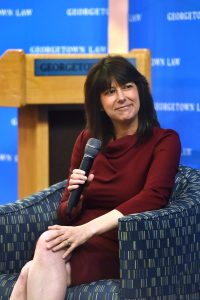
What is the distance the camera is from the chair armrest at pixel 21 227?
2432mm

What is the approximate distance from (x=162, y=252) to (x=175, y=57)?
7.13ft

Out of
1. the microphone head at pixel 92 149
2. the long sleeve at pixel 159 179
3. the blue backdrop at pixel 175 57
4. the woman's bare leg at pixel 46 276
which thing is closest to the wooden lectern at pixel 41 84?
the blue backdrop at pixel 175 57

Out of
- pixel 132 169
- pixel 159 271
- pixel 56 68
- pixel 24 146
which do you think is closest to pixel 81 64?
pixel 56 68

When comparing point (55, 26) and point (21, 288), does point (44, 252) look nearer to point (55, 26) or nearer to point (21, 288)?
point (21, 288)

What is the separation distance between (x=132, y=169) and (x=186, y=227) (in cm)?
26

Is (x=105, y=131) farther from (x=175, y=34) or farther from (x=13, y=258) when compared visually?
(x=175, y=34)

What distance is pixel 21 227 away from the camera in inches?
97.1

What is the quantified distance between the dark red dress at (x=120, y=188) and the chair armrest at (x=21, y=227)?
4.2 inches

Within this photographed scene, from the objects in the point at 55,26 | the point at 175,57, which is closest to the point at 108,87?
the point at 175,57

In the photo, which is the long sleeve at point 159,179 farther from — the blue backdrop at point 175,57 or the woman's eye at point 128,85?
the blue backdrop at point 175,57

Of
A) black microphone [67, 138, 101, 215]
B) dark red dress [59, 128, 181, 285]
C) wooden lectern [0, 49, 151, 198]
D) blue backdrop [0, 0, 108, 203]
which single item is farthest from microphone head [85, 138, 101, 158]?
blue backdrop [0, 0, 108, 203]

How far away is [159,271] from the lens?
2.17 m

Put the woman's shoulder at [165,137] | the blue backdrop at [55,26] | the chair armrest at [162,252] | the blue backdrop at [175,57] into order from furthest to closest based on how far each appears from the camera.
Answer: the blue backdrop at [55,26] → the blue backdrop at [175,57] → the woman's shoulder at [165,137] → the chair armrest at [162,252]

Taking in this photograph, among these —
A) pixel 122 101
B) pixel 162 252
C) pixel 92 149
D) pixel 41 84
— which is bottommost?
pixel 162 252
